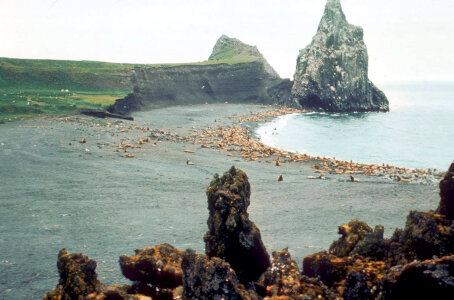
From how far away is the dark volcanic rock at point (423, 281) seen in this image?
3664 millimetres

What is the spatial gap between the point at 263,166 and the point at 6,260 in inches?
673

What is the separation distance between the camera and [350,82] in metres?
97.2

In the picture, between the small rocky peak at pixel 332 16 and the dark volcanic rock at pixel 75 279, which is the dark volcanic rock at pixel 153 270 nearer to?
the dark volcanic rock at pixel 75 279

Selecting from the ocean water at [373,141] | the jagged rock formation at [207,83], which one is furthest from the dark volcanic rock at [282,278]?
the jagged rock formation at [207,83]

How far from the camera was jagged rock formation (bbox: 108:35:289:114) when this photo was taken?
84.8 meters

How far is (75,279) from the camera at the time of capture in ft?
15.9

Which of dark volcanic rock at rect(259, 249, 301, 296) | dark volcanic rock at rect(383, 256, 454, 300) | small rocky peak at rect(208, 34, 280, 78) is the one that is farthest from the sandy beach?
small rocky peak at rect(208, 34, 280, 78)

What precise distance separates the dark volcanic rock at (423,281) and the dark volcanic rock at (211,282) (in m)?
1.63

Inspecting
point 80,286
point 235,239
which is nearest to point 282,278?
point 235,239

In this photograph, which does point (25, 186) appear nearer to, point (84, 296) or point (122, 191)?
point (122, 191)

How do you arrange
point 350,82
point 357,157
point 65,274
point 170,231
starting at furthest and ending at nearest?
point 350,82, point 357,157, point 170,231, point 65,274

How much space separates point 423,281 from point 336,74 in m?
99.7

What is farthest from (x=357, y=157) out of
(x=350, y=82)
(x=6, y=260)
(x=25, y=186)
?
(x=350, y=82)

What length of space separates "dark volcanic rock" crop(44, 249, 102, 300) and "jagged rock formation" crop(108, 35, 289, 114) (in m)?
72.2
